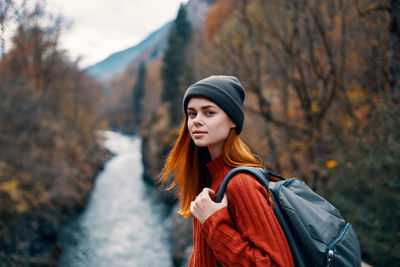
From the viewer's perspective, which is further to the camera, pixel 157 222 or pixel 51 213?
pixel 157 222

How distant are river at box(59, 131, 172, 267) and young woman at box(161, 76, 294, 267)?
40.6ft

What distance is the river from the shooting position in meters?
12.6

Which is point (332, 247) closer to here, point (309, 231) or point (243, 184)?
point (309, 231)

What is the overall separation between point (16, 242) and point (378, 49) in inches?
490

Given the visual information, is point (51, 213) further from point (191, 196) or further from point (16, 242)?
point (191, 196)

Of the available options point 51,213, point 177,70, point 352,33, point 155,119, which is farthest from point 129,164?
point 352,33

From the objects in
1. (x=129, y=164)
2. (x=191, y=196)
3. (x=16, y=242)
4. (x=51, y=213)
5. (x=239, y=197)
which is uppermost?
(x=239, y=197)

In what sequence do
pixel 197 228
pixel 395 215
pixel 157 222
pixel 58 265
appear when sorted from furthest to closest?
pixel 157 222 → pixel 58 265 → pixel 395 215 → pixel 197 228

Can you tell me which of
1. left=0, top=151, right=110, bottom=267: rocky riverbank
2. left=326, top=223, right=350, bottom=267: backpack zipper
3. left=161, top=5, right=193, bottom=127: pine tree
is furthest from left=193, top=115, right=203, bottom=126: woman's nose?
left=161, top=5, right=193, bottom=127: pine tree

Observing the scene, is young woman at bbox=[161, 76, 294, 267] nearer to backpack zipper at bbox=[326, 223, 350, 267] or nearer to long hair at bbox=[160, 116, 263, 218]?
long hair at bbox=[160, 116, 263, 218]

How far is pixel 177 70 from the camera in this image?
2778cm

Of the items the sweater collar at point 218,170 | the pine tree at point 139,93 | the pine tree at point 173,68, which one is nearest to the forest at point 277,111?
the pine tree at point 173,68

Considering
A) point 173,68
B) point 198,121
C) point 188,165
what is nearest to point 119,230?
point 188,165

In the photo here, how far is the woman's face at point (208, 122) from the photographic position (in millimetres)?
1390
